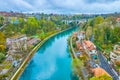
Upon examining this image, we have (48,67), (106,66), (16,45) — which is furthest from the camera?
(16,45)

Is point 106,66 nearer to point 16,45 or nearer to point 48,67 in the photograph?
point 48,67

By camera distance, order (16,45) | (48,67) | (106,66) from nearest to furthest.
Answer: (106,66), (48,67), (16,45)

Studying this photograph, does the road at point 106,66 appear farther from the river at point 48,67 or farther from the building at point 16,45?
the building at point 16,45

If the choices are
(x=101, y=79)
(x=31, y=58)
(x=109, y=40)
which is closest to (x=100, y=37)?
(x=109, y=40)

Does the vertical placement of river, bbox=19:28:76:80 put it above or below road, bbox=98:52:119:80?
below

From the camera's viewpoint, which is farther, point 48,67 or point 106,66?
point 48,67

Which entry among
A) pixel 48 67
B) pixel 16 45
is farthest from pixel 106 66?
pixel 16 45

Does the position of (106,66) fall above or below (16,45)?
below

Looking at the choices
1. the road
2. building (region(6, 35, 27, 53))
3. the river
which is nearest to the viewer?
the road

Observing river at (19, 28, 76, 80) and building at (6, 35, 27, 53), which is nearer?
river at (19, 28, 76, 80)

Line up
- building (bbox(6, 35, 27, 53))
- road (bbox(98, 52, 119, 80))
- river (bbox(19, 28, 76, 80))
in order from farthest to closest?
building (bbox(6, 35, 27, 53))
river (bbox(19, 28, 76, 80))
road (bbox(98, 52, 119, 80))

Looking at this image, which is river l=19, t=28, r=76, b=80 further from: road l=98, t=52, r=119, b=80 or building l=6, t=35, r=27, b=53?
road l=98, t=52, r=119, b=80

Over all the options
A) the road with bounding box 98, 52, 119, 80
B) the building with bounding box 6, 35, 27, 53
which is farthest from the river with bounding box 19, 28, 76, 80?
the road with bounding box 98, 52, 119, 80
